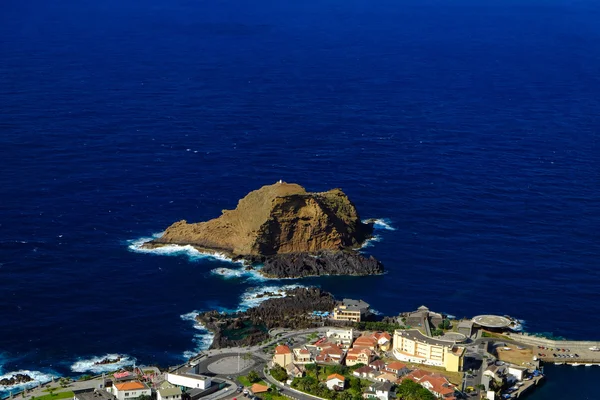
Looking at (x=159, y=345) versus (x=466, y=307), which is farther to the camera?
(x=466, y=307)

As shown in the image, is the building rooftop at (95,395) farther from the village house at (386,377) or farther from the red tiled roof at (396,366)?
the red tiled roof at (396,366)

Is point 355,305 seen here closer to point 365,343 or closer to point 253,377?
point 365,343

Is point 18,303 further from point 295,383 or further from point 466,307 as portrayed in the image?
point 466,307

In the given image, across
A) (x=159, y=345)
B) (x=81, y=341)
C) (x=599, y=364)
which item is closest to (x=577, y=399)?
(x=599, y=364)

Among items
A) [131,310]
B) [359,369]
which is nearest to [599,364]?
[359,369]

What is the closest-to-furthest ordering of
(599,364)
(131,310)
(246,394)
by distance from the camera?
1. (246,394)
2. (599,364)
3. (131,310)

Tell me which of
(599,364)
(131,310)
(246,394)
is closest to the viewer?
(246,394)
